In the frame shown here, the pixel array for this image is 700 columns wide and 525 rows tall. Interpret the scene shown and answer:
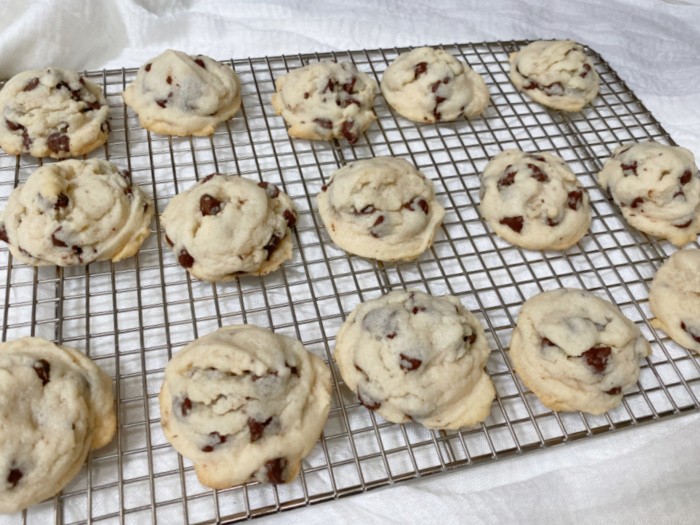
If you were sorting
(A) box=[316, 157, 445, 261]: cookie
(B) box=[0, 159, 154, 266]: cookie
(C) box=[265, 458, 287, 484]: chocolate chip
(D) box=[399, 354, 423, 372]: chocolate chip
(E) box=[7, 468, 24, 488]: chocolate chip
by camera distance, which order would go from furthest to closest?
(A) box=[316, 157, 445, 261]: cookie → (B) box=[0, 159, 154, 266]: cookie → (D) box=[399, 354, 423, 372]: chocolate chip → (C) box=[265, 458, 287, 484]: chocolate chip → (E) box=[7, 468, 24, 488]: chocolate chip

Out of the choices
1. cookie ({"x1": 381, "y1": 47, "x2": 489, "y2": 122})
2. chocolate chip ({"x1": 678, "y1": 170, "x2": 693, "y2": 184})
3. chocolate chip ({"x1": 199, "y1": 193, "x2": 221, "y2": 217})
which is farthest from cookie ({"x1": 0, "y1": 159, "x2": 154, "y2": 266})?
chocolate chip ({"x1": 678, "y1": 170, "x2": 693, "y2": 184})

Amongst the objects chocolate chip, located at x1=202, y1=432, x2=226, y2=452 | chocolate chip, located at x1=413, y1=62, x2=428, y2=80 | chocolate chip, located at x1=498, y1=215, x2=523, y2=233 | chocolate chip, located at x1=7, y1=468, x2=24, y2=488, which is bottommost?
chocolate chip, located at x1=202, y1=432, x2=226, y2=452

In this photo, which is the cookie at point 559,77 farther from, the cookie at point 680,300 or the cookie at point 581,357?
the cookie at point 581,357

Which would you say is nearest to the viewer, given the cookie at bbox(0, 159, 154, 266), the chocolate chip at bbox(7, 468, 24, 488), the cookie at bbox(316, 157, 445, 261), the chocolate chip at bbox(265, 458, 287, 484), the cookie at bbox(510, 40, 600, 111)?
the chocolate chip at bbox(7, 468, 24, 488)

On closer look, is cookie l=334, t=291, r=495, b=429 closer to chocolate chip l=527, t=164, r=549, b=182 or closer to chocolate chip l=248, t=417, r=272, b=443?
chocolate chip l=248, t=417, r=272, b=443

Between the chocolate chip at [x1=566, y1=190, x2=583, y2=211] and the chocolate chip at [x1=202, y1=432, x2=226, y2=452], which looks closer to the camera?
the chocolate chip at [x1=202, y1=432, x2=226, y2=452]

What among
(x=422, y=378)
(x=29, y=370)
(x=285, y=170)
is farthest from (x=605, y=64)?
(x=29, y=370)

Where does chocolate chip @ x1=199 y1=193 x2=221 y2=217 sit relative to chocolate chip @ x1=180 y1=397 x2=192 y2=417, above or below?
above

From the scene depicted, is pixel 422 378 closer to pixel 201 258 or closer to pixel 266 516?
pixel 266 516

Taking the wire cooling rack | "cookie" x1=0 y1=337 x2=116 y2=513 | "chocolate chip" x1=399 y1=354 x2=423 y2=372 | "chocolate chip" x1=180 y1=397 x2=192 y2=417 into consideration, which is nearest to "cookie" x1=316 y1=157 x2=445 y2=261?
the wire cooling rack
